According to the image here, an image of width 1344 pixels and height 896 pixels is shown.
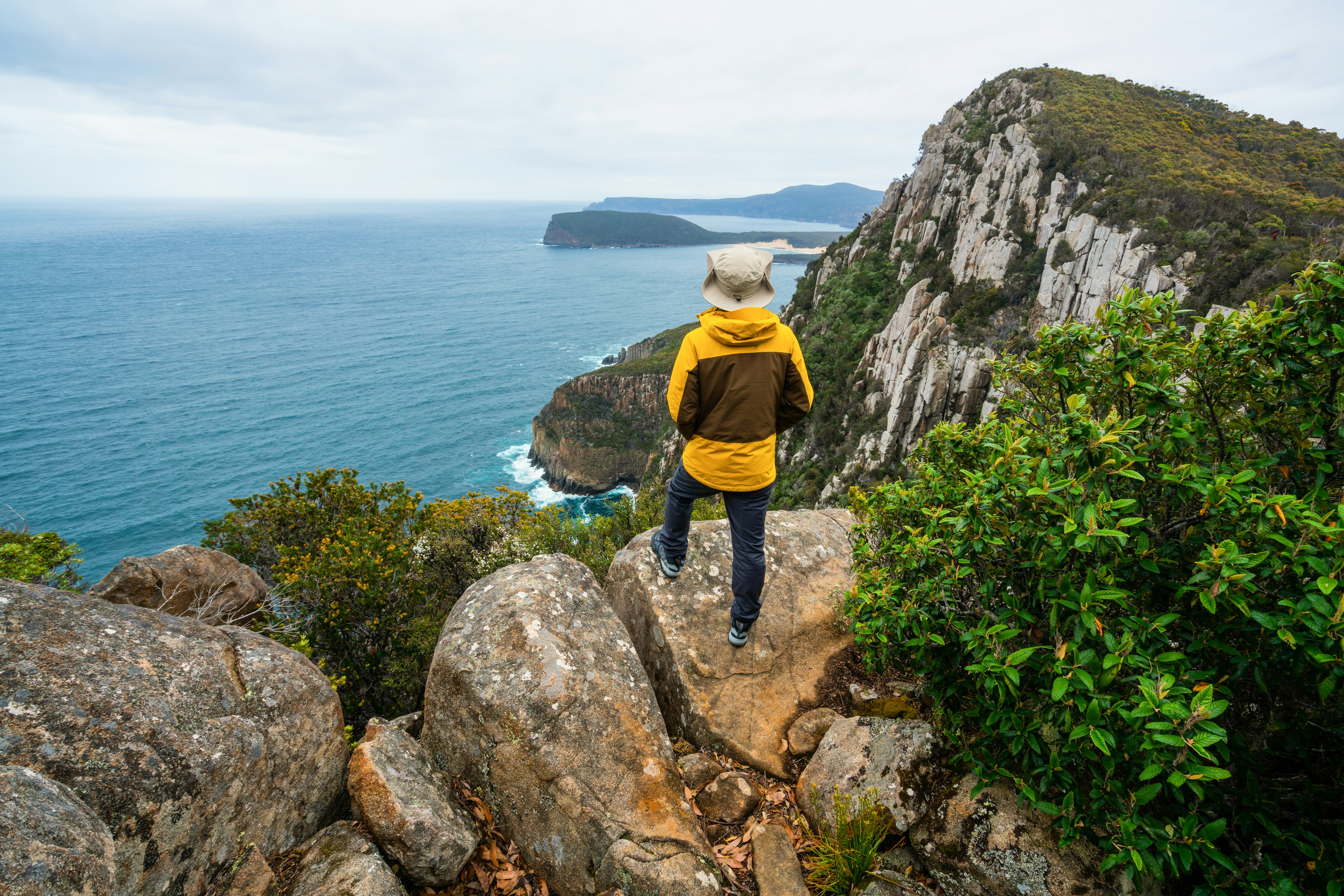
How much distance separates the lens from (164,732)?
14.3 ft

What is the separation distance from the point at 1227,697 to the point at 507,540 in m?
13.6

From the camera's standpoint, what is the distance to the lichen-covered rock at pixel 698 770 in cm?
589

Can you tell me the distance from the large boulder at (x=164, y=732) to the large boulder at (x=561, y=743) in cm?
126

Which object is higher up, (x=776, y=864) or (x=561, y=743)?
(x=561, y=743)

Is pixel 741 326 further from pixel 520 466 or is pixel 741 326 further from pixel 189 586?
pixel 520 466

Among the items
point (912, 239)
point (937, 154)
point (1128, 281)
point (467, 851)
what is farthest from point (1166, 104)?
point (467, 851)

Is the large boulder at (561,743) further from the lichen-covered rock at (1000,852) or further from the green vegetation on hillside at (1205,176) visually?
the green vegetation on hillside at (1205,176)

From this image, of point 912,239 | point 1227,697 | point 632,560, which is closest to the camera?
point 1227,697

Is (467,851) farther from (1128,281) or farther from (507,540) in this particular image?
(1128,281)

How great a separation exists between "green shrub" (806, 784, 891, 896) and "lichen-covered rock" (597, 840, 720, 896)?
0.89m

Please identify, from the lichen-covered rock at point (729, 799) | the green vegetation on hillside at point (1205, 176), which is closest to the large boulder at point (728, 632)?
the lichen-covered rock at point (729, 799)

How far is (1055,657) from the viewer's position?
351 centimetres

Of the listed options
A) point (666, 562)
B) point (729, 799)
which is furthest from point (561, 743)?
point (666, 562)

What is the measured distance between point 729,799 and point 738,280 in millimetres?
5046
